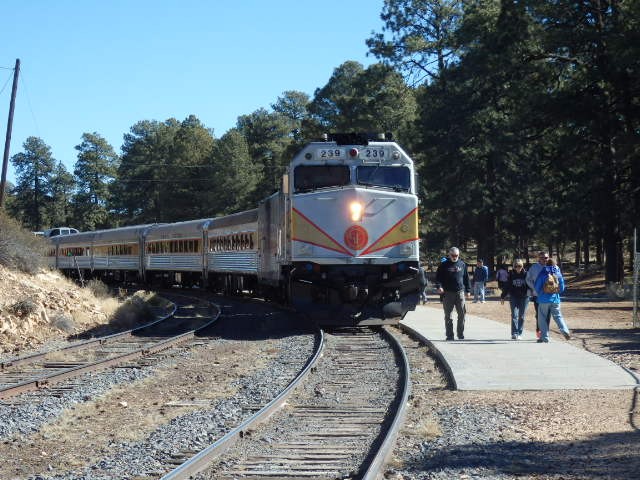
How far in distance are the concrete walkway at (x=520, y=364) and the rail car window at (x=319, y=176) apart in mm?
3585

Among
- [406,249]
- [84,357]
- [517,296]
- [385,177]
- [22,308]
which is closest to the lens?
[84,357]

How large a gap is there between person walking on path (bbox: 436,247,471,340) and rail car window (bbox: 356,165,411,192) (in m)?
Answer: 2.79

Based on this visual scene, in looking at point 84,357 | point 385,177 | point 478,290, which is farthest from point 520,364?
point 478,290

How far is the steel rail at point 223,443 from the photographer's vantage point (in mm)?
6727

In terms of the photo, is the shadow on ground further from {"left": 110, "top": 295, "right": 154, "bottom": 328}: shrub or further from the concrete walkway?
{"left": 110, "top": 295, "right": 154, "bottom": 328}: shrub

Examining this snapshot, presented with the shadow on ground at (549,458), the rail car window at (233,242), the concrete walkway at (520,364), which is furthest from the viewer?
the rail car window at (233,242)

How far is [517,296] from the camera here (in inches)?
676

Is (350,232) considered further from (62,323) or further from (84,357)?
(62,323)

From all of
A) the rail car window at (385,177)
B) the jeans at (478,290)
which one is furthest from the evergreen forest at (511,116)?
the rail car window at (385,177)

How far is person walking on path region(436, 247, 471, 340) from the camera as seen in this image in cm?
1645

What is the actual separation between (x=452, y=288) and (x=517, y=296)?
1457mm

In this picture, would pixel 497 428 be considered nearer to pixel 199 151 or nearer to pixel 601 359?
pixel 601 359

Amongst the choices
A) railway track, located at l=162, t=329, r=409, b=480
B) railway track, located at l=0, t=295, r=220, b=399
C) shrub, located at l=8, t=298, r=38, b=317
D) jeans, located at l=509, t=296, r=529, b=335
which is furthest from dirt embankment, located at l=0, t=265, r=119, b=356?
jeans, located at l=509, t=296, r=529, b=335

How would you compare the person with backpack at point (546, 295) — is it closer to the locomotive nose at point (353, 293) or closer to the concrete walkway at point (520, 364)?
the concrete walkway at point (520, 364)
